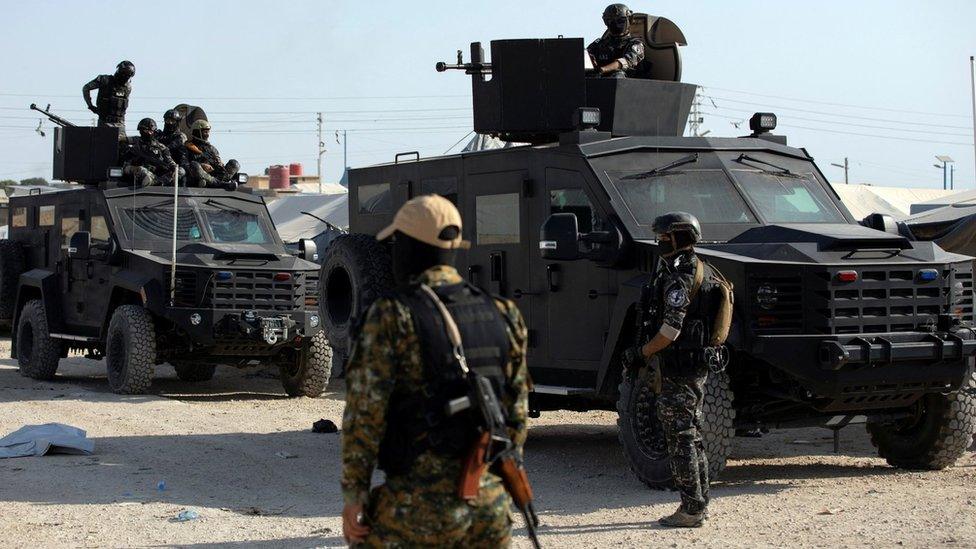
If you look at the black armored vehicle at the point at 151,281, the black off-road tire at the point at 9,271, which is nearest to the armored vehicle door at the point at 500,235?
the black armored vehicle at the point at 151,281

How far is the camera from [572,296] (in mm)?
8859

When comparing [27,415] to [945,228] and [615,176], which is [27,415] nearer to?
[615,176]

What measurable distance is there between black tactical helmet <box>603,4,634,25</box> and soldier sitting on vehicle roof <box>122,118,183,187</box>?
5951 millimetres

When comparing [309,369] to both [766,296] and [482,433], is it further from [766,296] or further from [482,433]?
[482,433]

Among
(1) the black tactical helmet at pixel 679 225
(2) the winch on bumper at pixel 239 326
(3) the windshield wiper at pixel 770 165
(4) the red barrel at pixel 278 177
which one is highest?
(4) the red barrel at pixel 278 177

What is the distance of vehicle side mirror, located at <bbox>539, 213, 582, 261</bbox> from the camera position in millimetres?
8234

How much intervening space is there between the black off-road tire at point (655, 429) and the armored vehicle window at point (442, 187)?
2.46 meters

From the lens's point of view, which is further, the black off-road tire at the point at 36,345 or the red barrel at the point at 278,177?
the red barrel at the point at 278,177

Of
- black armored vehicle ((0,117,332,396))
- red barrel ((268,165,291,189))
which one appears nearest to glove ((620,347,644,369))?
black armored vehicle ((0,117,332,396))

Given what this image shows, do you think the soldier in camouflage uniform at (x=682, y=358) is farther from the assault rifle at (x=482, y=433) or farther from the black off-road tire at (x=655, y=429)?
the assault rifle at (x=482, y=433)

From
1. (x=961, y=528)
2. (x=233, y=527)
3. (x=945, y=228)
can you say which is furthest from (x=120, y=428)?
(x=945, y=228)

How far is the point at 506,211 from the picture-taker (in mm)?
9414

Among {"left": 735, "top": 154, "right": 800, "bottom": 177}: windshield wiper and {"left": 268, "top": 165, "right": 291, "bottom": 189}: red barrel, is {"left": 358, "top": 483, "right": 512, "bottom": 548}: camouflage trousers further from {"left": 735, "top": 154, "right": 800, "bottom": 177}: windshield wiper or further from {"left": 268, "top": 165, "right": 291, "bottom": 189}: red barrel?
{"left": 268, "top": 165, "right": 291, "bottom": 189}: red barrel

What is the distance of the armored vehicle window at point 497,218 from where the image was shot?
934 cm
